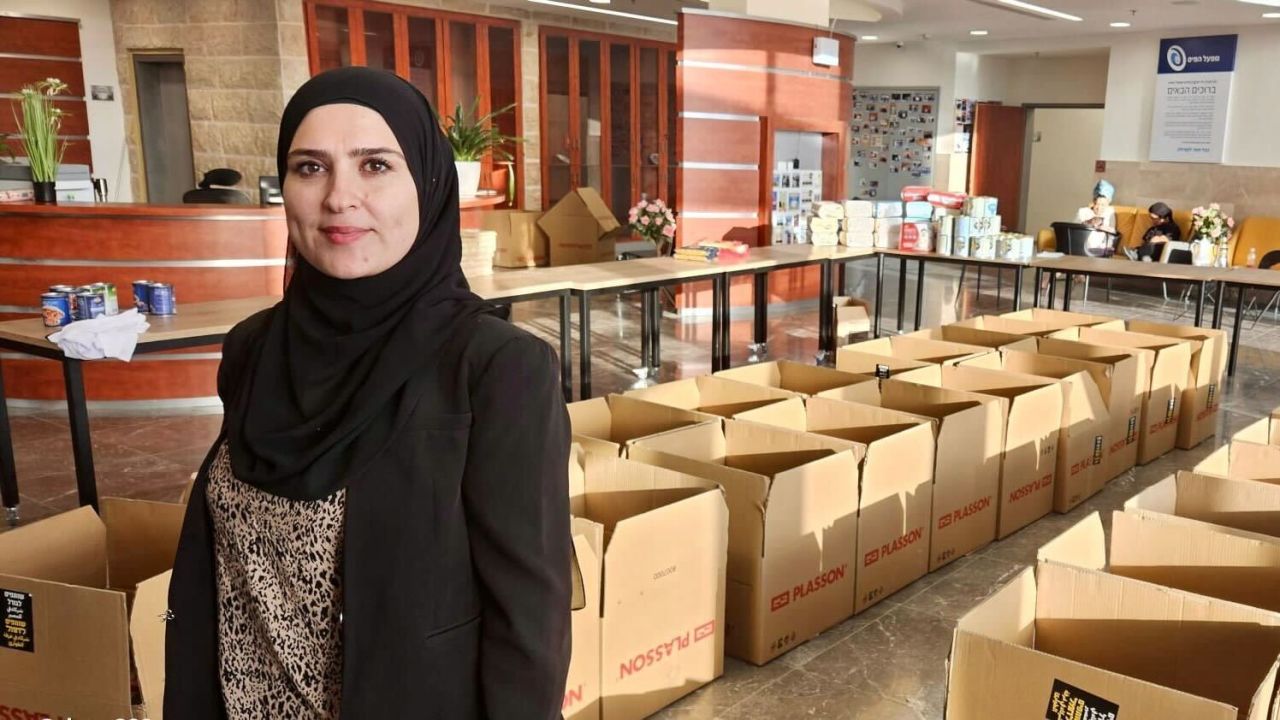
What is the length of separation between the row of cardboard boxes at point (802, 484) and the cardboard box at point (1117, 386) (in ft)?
0.04

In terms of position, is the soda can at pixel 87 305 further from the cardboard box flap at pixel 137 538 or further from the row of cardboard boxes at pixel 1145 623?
the row of cardboard boxes at pixel 1145 623

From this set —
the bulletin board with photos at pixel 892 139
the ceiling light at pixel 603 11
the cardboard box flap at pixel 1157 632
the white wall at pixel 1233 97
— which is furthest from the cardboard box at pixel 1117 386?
the bulletin board with photos at pixel 892 139

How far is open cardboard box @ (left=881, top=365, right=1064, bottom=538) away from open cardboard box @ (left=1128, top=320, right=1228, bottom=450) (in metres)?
1.33

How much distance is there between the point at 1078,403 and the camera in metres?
4.11

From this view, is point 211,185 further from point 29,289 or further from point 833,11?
point 833,11

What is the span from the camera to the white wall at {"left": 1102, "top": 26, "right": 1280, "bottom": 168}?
10875mm

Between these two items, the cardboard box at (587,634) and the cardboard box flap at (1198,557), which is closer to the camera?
the cardboard box flap at (1198,557)

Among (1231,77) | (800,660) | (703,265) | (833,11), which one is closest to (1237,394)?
(703,265)

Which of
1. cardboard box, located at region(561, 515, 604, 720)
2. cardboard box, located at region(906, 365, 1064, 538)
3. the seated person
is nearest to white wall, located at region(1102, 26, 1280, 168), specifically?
the seated person

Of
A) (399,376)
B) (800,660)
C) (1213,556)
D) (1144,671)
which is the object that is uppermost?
(399,376)

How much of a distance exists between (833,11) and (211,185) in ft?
19.7

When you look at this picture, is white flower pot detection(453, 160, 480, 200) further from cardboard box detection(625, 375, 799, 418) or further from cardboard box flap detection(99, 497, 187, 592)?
cardboard box flap detection(99, 497, 187, 592)

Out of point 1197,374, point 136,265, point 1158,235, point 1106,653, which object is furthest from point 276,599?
point 1158,235

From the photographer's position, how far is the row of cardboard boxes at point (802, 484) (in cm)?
262
